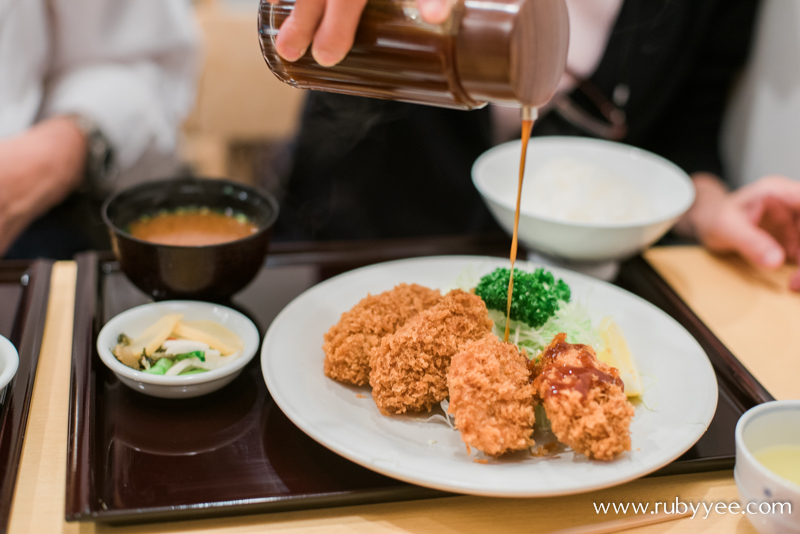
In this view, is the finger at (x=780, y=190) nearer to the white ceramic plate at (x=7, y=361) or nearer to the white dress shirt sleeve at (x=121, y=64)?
the white ceramic plate at (x=7, y=361)

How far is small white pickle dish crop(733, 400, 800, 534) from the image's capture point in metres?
1.04

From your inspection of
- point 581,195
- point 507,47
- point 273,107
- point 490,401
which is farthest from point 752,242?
point 273,107

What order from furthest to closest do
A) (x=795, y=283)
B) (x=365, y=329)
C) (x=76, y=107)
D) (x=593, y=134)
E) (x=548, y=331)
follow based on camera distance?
(x=593, y=134), (x=76, y=107), (x=795, y=283), (x=548, y=331), (x=365, y=329)

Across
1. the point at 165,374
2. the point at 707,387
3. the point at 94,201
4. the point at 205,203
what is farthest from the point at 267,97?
the point at 707,387

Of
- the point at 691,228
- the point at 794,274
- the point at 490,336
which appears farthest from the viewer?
the point at 691,228

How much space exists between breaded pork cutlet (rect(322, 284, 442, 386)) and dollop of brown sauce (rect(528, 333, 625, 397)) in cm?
32

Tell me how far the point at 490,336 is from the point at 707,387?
49cm

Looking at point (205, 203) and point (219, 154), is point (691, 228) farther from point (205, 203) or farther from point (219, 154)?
point (219, 154)

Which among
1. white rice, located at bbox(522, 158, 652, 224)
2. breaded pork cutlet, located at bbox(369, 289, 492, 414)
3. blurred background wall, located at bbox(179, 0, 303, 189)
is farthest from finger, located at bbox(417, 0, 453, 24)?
blurred background wall, located at bbox(179, 0, 303, 189)

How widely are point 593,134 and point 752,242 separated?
2.72 feet

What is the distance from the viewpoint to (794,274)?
209cm

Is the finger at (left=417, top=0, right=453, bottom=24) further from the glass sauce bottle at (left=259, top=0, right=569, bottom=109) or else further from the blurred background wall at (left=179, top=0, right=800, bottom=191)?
the blurred background wall at (left=179, top=0, right=800, bottom=191)

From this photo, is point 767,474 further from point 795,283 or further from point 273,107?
point 273,107

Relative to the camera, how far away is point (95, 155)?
2.42 meters
